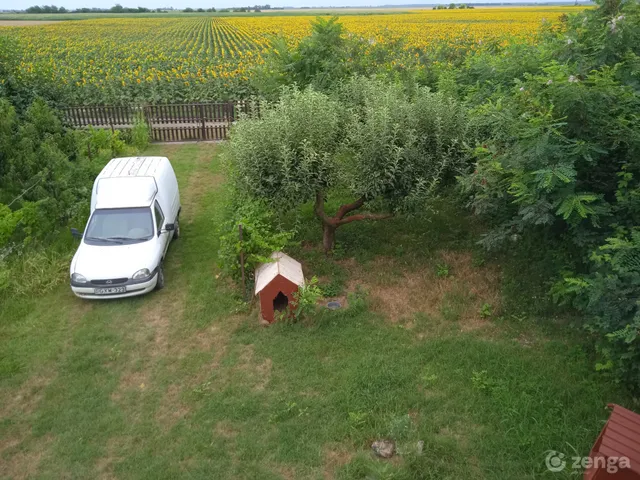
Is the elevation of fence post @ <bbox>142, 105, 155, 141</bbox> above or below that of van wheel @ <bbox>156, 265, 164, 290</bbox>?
above

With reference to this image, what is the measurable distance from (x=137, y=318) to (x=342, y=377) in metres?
3.84

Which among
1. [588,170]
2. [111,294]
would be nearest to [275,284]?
[111,294]

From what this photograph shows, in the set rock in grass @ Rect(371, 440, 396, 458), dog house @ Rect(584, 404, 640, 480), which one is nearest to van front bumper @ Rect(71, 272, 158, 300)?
rock in grass @ Rect(371, 440, 396, 458)

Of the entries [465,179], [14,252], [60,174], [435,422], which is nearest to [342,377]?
[435,422]

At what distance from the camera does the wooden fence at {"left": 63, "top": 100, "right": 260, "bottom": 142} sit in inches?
705

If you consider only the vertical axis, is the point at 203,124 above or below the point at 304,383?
above

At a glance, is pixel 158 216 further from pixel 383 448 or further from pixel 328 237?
pixel 383 448

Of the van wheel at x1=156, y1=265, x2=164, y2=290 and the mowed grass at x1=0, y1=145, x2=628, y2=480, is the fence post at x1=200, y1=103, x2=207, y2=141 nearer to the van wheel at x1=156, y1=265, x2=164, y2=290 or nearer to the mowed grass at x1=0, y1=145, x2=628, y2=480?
the mowed grass at x1=0, y1=145, x2=628, y2=480

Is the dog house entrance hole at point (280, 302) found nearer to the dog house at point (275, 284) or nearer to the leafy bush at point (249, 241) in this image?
the dog house at point (275, 284)

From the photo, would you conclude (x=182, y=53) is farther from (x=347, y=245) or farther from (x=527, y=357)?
(x=527, y=357)

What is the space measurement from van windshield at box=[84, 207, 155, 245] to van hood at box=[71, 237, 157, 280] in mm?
157

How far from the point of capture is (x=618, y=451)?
447 centimetres

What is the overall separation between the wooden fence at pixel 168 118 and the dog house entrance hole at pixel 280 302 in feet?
36.3

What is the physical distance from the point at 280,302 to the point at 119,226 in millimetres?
3569
